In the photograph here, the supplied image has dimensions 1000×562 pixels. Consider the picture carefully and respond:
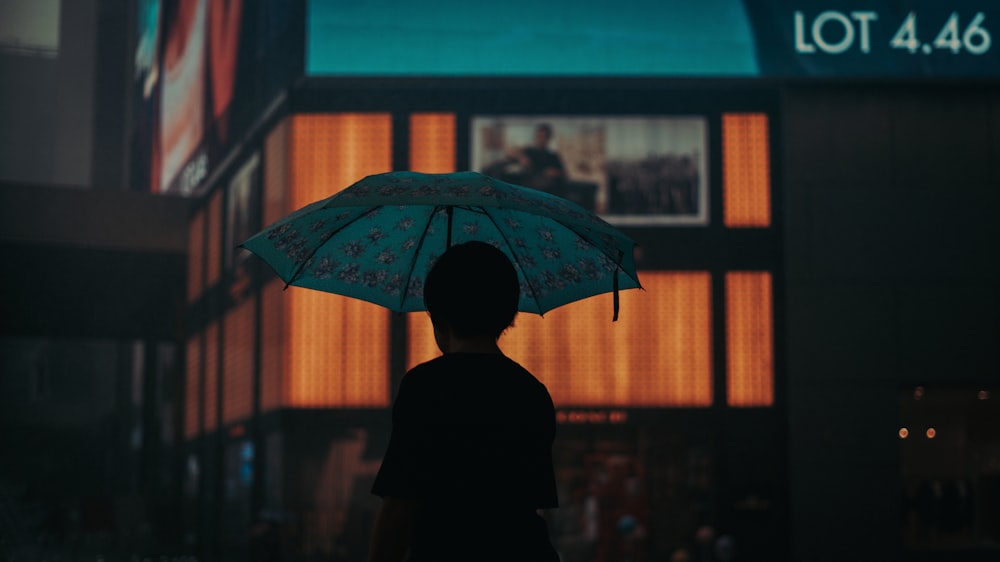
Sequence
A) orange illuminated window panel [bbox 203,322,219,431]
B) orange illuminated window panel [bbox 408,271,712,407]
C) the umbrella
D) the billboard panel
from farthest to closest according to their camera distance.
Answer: orange illuminated window panel [bbox 203,322,219,431]
the billboard panel
orange illuminated window panel [bbox 408,271,712,407]
the umbrella

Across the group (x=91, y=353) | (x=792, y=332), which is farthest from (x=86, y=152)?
(x=792, y=332)

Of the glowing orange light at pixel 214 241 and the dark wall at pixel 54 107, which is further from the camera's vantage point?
the dark wall at pixel 54 107

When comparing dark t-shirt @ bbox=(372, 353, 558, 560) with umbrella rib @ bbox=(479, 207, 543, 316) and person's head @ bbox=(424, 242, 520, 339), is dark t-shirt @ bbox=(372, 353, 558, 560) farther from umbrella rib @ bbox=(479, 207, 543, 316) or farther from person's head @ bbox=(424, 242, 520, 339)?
umbrella rib @ bbox=(479, 207, 543, 316)

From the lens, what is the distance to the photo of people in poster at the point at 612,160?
67.4 ft

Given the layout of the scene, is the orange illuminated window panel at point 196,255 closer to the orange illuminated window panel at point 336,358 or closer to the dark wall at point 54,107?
the orange illuminated window panel at point 336,358

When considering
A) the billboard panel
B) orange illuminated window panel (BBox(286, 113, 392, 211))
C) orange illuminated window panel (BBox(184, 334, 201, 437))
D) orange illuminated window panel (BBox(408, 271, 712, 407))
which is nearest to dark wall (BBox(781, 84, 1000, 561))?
orange illuminated window panel (BBox(408, 271, 712, 407))

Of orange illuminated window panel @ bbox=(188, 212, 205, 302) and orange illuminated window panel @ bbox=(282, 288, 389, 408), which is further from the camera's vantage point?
orange illuminated window panel @ bbox=(188, 212, 205, 302)

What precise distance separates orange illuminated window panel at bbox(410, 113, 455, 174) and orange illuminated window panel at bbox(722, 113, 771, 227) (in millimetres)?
3939

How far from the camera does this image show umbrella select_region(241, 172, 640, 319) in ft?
14.9

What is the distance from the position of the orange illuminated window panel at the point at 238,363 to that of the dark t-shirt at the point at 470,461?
1956cm

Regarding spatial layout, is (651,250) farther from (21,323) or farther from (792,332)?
(21,323)

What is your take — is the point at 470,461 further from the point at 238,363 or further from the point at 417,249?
the point at 238,363

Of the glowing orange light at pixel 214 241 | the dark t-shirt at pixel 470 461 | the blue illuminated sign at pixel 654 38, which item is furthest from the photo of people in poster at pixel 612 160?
the dark t-shirt at pixel 470 461

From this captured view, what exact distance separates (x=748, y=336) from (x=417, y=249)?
53.2 feet
